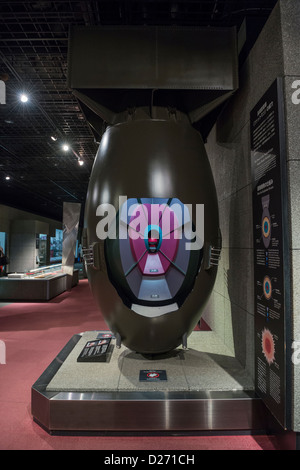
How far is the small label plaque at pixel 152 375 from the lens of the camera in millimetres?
2736

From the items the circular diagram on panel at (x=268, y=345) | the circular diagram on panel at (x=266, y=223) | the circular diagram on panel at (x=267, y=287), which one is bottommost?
the circular diagram on panel at (x=268, y=345)

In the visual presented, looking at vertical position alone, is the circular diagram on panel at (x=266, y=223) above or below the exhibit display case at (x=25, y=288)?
above

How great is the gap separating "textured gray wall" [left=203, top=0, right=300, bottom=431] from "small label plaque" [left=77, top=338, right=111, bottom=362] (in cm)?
153

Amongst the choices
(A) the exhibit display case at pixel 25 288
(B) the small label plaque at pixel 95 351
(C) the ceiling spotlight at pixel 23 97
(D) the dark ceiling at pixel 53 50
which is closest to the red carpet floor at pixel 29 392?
(B) the small label plaque at pixel 95 351

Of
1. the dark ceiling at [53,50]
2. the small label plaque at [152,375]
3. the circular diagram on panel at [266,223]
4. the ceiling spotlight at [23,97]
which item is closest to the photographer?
the circular diagram on panel at [266,223]

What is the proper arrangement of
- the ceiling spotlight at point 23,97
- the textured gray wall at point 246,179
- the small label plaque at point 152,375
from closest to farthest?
the textured gray wall at point 246,179
the small label plaque at point 152,375
the ceiling spotlight at point 23,97

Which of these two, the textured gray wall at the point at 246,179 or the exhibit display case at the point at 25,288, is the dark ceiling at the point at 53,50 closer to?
the textured gray wall at the point at 246,179

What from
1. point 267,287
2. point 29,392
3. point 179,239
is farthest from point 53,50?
point 29,392

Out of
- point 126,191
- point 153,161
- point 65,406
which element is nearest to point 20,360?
point 65,406

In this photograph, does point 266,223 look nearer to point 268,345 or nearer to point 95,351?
point 268,345

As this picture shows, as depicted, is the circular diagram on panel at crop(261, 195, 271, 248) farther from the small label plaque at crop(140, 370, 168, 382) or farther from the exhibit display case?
the exhibit display case

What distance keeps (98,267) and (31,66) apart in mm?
4550

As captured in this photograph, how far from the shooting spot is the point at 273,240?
2285 mm

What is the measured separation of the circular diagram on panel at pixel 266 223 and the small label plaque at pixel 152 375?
1615mm
